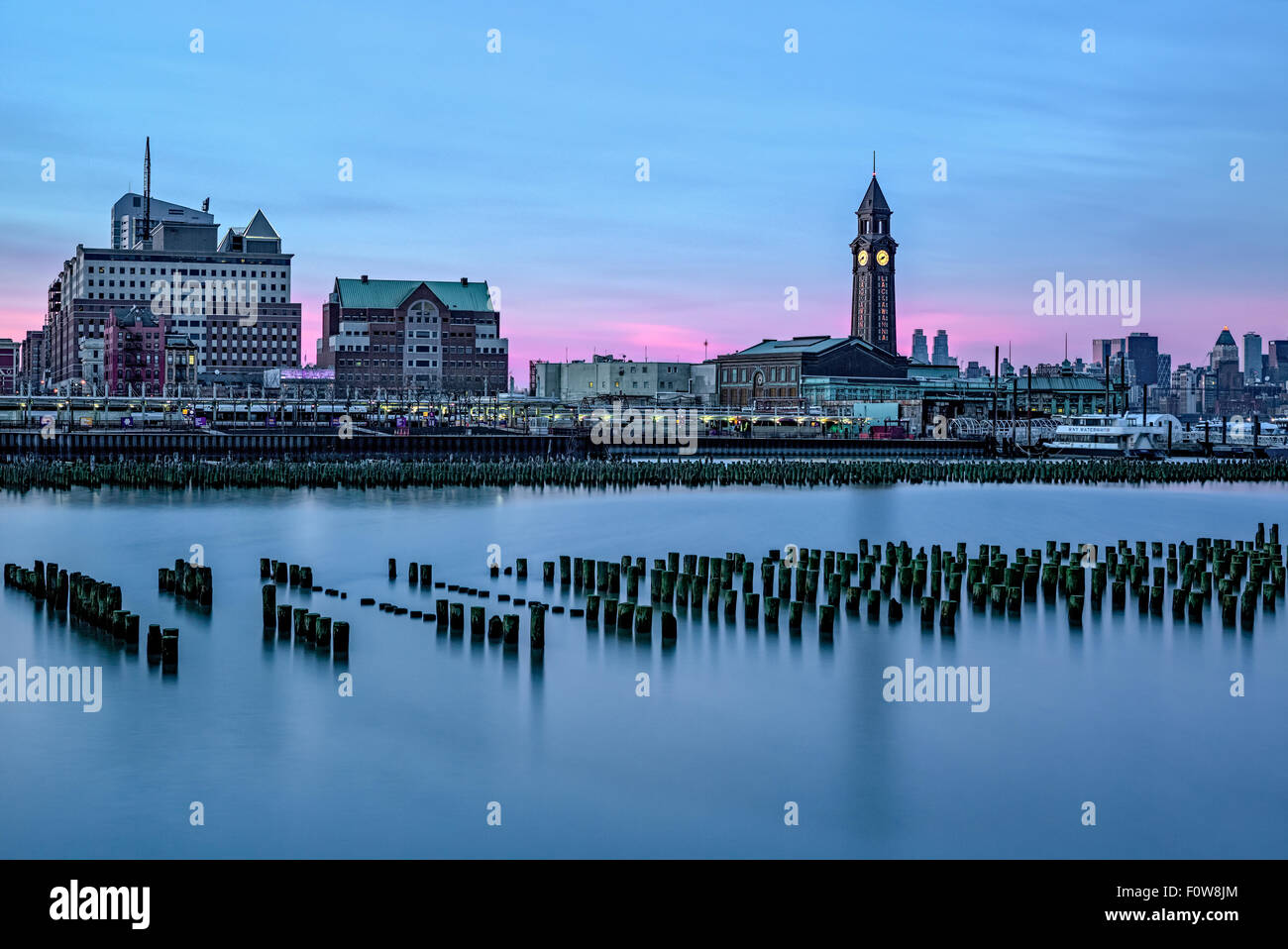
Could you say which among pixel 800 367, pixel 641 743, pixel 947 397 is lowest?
pixel 641 743

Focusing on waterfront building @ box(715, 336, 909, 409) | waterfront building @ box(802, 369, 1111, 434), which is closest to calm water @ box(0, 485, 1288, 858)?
waterfront building @ box(802, 369, 1111, 434)

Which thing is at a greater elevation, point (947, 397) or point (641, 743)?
point (947, 397)

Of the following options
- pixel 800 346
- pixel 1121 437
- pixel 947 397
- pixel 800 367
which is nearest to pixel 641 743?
pixel 1121 437

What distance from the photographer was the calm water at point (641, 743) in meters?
20.7

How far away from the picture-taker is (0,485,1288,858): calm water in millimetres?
20734

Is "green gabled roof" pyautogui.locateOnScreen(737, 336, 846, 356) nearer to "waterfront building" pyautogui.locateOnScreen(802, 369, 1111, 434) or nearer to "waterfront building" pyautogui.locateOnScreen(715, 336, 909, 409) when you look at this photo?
"waterfront building" pyautogui.locateOnScreen(715, 336, 909, 409)

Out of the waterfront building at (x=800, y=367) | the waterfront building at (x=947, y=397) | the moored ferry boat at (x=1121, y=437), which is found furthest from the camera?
the waterfront building at (x=800, y=367)

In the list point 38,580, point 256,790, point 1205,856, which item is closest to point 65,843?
point 256,790

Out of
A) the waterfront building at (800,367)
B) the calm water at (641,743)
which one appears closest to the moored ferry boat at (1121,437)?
the waterfront building at (800,367)

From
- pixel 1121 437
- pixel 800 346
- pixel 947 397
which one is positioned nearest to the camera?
pixel 1121 437

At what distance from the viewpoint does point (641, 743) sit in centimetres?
2561

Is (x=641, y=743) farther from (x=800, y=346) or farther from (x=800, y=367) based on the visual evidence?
(x=800, y=346)

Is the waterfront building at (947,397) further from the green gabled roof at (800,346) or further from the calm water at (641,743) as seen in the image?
the calm water at (641,743)
